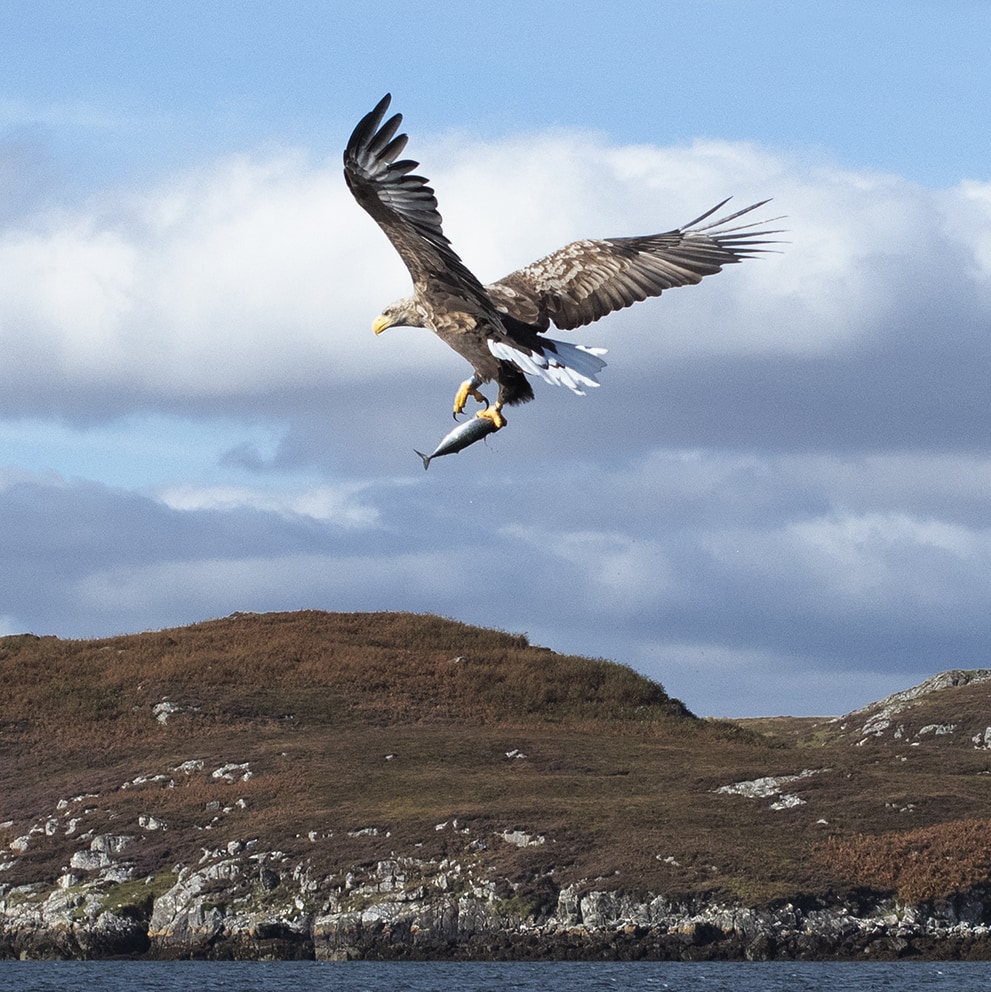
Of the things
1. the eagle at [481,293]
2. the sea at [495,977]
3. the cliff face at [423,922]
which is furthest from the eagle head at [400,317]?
the cliff face at [423,922]

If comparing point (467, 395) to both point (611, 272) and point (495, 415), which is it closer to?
point (495, 415)

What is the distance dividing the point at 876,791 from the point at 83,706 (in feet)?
110

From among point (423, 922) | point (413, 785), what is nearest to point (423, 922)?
point (423, 922)

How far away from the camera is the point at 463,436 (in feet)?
30.4

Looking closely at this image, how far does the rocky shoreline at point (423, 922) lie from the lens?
43.0 m

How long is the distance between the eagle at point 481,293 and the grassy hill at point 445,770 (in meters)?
33.9

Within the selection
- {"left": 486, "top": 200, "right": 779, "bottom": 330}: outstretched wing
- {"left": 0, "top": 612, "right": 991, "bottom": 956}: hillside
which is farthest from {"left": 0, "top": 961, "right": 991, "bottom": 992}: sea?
{"left": 486, "top": 200, "right": 779, "bottom": 330}: outstretched wing

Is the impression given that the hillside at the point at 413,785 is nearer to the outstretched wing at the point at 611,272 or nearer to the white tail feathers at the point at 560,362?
the outstretched wing at the point at 611,272

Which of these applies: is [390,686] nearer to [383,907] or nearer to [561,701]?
[561,701]

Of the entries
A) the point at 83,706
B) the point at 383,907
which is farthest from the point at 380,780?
the point at 83,706

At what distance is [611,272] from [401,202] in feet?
9.98

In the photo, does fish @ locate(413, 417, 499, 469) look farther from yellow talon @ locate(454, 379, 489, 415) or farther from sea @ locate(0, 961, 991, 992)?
sea @ locate(0, 961, 991, 992)

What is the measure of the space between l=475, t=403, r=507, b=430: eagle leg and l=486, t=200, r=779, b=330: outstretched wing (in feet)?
8.91

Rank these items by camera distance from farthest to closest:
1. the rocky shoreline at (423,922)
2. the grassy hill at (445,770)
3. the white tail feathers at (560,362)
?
the grassy hill at (445,770), the rocky shoreline at (423,922), the white tail feathers at (560,362)
